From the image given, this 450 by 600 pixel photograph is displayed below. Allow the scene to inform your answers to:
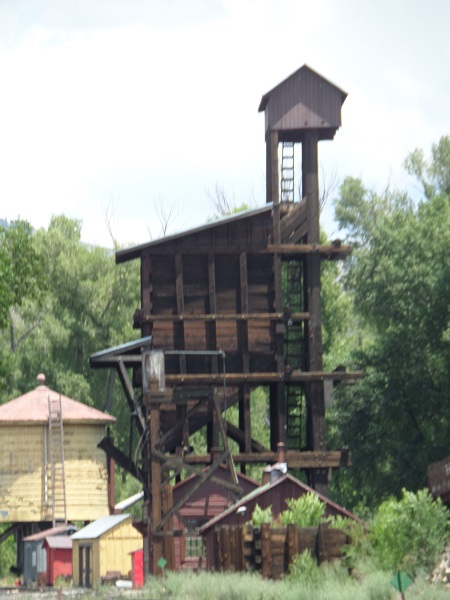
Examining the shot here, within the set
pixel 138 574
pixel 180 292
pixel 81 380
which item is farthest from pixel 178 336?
pixel 81 380

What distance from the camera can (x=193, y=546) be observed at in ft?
149

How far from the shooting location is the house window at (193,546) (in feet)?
148

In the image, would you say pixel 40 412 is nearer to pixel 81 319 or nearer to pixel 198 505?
pixel 198 505

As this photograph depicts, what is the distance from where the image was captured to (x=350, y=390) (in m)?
54.1

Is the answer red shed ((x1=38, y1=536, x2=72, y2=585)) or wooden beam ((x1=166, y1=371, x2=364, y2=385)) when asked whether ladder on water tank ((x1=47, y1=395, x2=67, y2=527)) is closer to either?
red shed ((x1=38, y1=536, x2=72, y2=585))

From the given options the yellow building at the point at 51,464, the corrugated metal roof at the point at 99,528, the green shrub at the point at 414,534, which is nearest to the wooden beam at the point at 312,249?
the corrugated metal roof at the point at 99,528

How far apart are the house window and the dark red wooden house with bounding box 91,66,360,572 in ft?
A: 6.86

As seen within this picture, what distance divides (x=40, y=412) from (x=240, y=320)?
14140 millimetres

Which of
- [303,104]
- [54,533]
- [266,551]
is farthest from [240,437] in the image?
[266,551]

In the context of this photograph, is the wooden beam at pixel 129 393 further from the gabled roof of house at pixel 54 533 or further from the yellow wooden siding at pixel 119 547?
the gabled roof of house at pixel 54 533

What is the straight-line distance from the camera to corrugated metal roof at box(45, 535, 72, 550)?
5309 centimetres

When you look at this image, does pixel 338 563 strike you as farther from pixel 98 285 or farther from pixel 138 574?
pixel 98 285

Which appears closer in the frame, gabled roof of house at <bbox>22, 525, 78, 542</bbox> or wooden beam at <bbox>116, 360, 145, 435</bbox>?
wooden beam at <bbox>116, 360, 145, 435</bbox>

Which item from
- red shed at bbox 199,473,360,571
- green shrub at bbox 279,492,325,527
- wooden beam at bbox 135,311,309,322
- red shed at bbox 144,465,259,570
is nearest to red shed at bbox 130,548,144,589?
red shed at bbox 144,465,259,570
